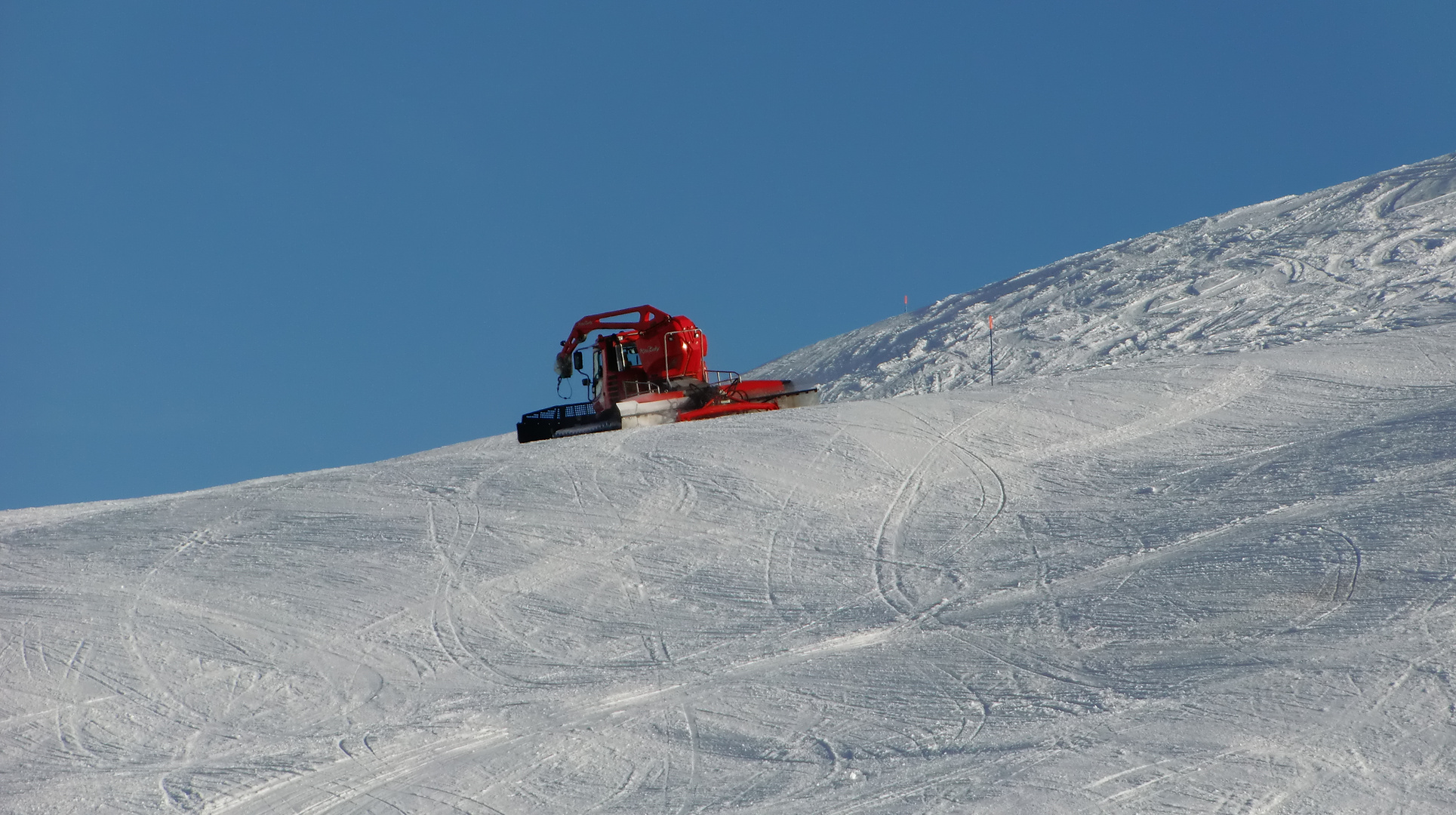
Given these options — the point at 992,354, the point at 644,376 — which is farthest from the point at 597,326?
the point at 992,354

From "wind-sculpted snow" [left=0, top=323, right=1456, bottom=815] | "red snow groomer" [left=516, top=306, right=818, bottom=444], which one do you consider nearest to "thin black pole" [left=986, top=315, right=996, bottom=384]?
"red snow groomer" [left=516, top=306, right=818, bottom=444]

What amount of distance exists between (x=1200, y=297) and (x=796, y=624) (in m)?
→ 22.9

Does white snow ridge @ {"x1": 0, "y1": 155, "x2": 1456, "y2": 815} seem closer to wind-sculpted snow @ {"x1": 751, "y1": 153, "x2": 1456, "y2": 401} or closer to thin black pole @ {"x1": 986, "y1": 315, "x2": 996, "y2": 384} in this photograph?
wind-sculpted snow @ {"x1": 751, "y1": 153, "x2": 1456, "y2": 401}

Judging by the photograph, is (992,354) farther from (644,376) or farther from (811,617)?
(811,617)

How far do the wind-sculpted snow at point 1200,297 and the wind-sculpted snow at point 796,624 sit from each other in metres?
10.4

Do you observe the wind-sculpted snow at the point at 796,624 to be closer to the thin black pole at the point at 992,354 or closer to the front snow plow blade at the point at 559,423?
the front snow plow blade at the point at 559,423

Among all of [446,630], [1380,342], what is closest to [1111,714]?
[446,630]

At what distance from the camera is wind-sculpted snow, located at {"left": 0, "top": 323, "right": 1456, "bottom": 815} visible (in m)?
7.48

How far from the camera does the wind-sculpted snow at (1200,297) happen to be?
88.8 feet

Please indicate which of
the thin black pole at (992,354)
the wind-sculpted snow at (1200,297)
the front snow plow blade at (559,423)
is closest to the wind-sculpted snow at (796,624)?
the front snow plow blade at (559,423)

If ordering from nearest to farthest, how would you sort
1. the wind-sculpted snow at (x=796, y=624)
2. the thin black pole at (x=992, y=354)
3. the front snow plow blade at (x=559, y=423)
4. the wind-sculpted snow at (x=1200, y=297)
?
the wind-sculpted snow at (x=796, y=624) < the front snow plow blade at (x=559, y=423) < the wind-sculpted snow at (x=1200, y=297) < the thin black pole at (x=992, y=354)

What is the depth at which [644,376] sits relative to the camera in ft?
74.4

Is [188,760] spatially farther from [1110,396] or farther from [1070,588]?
[1110,396]

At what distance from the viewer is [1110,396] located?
1738 cm
